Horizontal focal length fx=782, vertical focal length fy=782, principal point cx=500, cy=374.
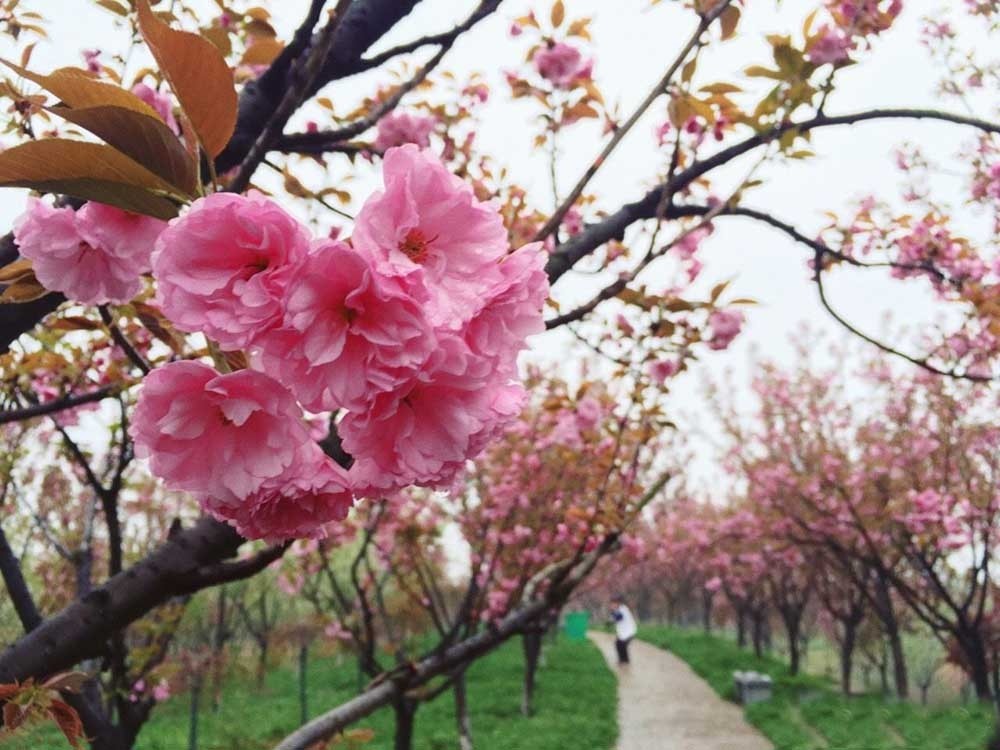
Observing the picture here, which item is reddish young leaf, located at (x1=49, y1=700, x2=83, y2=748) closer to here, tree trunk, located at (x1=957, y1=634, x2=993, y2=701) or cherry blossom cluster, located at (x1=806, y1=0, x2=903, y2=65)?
cherry blossom cluster, located at (x1=806, y1=0, x2=903, y2=65)

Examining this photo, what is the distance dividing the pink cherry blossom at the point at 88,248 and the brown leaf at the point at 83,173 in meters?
0.20

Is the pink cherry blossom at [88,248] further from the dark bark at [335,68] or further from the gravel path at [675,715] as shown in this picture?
the gravel path at [675,715]

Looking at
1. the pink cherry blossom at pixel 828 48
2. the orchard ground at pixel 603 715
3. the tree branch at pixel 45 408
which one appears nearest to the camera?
the tree branch at pixel 45 408

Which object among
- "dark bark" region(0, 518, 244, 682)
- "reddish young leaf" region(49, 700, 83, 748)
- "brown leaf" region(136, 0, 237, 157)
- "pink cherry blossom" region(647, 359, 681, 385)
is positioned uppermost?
"pink cherry blossom" region(647, 359, 681, 385)

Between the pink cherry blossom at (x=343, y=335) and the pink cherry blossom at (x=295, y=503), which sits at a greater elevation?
the pink cherry blossom at (x=343, y=335)

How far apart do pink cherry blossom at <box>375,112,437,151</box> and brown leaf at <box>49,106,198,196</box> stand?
6.89 feet

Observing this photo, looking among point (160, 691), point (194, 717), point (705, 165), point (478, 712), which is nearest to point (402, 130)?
point (705, 165)

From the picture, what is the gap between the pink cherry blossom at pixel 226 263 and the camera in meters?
0.58

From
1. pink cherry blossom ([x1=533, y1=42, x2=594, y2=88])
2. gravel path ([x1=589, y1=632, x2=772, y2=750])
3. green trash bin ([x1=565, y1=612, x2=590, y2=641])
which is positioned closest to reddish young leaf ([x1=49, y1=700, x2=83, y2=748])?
pink cherry blossom ([x1=533, y1=42, x2=594, y2=88])

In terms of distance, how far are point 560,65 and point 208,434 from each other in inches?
89.3

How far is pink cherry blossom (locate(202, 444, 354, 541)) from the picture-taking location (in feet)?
2.30

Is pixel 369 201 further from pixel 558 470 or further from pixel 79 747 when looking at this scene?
pixel 558 470

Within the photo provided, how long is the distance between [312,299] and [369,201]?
0.09 metres

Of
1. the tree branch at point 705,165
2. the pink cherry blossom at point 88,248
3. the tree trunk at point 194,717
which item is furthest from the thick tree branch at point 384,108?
the tree trunk at point 194,717
